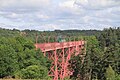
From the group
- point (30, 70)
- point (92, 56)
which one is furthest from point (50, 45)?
point (30, 70)

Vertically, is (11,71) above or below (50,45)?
below

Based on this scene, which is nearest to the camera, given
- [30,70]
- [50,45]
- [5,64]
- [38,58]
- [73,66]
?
[30,70]

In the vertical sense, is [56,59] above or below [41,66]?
above

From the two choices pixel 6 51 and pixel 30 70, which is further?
pixel 6 51

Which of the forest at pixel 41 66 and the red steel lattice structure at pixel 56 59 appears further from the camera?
the red steel lattice structure at pixel 56 59

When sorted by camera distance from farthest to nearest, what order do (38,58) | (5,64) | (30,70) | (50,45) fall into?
1. (38,58)
2. (50,45)
3. (5,64)
4. (30,70)

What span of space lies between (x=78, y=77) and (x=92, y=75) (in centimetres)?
186

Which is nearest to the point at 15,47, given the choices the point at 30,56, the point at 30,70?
the point at 30,56

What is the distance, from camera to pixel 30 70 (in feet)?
129

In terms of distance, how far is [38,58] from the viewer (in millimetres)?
52750

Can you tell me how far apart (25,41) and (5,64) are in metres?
11.9

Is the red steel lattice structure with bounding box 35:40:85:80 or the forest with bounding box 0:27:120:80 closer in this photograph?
the forest with bounding box 0:27:120:80

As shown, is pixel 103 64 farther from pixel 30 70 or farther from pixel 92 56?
pixel 30 70

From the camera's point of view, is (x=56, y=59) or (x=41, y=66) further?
(x=56, y=59)
